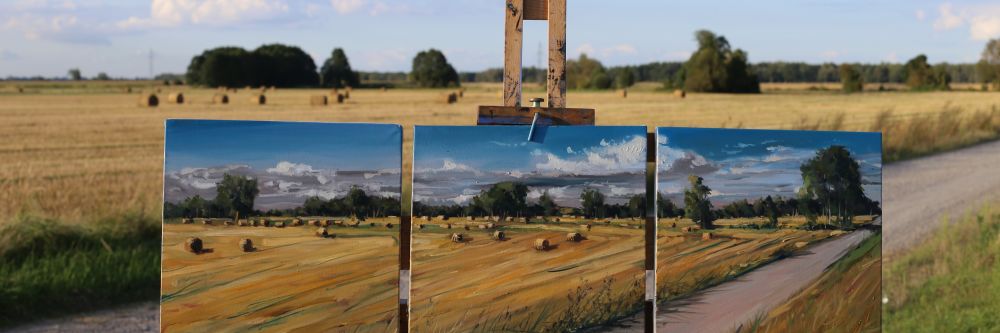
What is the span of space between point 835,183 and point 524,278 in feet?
4.05

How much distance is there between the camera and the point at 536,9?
13.8 ft

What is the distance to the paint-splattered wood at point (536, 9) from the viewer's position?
166 inches

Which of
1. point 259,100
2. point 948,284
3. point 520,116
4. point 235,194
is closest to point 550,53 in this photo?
point 520,116

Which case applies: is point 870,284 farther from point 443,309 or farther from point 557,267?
point 443,309

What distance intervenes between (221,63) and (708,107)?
2024cm

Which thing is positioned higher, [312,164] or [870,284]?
[312,164]

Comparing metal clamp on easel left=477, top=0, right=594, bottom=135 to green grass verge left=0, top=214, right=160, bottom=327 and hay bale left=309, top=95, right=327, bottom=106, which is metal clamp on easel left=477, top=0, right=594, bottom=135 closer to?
green grass verge left=0, top=214, right=160, bottom=327

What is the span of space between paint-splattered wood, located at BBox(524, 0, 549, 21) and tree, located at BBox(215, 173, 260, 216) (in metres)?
1.19

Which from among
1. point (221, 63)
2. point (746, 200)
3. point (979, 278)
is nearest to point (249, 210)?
point (746, 200)

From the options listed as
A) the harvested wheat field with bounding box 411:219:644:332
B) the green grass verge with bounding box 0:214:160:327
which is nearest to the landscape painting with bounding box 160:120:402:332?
the harvested wheat field with bounding box 411:219:644:332

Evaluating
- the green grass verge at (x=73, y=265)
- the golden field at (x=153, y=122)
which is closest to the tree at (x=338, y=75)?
the golden field at (x=153, y=122)

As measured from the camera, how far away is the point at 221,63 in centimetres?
4262

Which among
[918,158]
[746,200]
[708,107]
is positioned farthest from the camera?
[708,107]

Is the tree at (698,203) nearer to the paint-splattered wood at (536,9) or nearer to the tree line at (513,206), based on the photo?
the tree line at (513,206)
